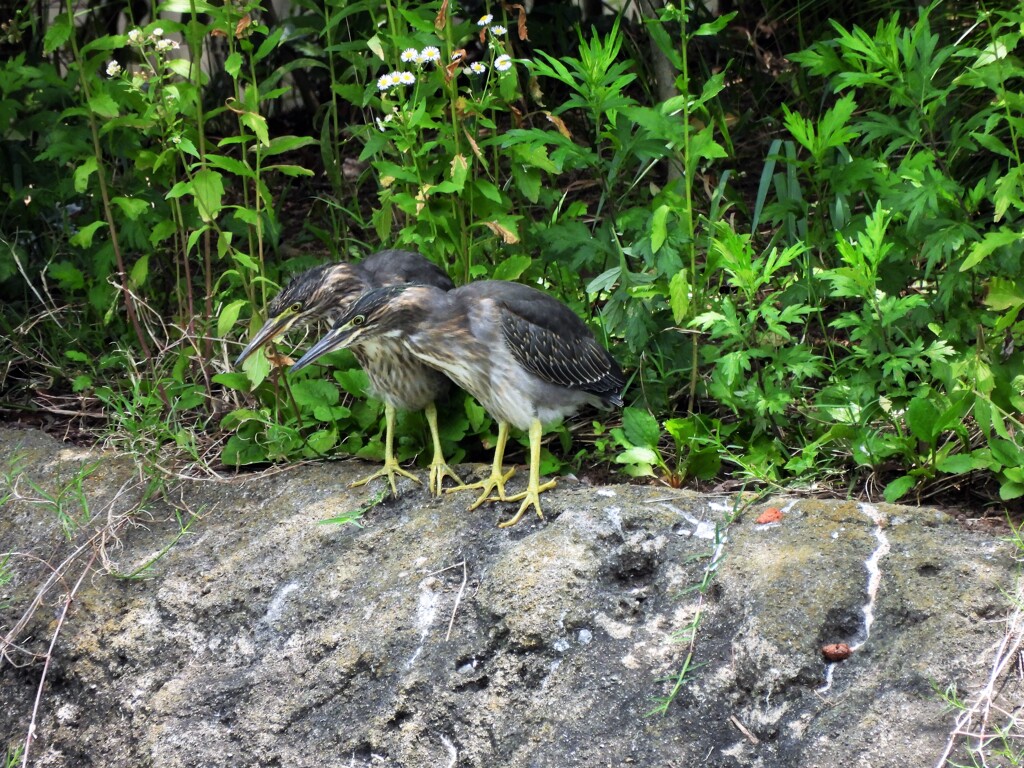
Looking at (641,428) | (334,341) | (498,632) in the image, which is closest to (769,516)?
(641,428)

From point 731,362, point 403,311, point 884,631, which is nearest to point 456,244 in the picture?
point 403,311

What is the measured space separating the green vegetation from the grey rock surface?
16.1 inches

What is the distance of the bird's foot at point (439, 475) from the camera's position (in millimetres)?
4109

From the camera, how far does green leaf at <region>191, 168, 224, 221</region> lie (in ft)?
13.5

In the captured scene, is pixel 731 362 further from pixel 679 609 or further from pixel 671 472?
pixel 679 609

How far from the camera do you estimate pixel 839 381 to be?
162 inches

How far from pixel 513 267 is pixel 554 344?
457 millimetres

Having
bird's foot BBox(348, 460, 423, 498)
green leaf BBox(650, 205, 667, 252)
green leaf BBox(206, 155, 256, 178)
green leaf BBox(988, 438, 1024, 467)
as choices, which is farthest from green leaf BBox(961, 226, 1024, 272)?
green leaf BBox(206, 155, 256, 178)

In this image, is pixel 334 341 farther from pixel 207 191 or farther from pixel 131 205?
pixel 131 205

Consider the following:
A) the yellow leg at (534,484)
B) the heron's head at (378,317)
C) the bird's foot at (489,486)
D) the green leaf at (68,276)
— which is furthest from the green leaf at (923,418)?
the green leaf at (68,276)

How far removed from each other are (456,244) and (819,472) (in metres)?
1.49

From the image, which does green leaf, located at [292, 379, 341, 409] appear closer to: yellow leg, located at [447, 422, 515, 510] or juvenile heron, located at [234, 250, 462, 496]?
juvenile heron, located at [234, 250, 462, 496]

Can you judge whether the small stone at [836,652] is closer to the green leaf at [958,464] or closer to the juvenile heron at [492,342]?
the green leaf at [958,464]

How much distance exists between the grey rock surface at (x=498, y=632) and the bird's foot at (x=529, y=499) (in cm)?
4
